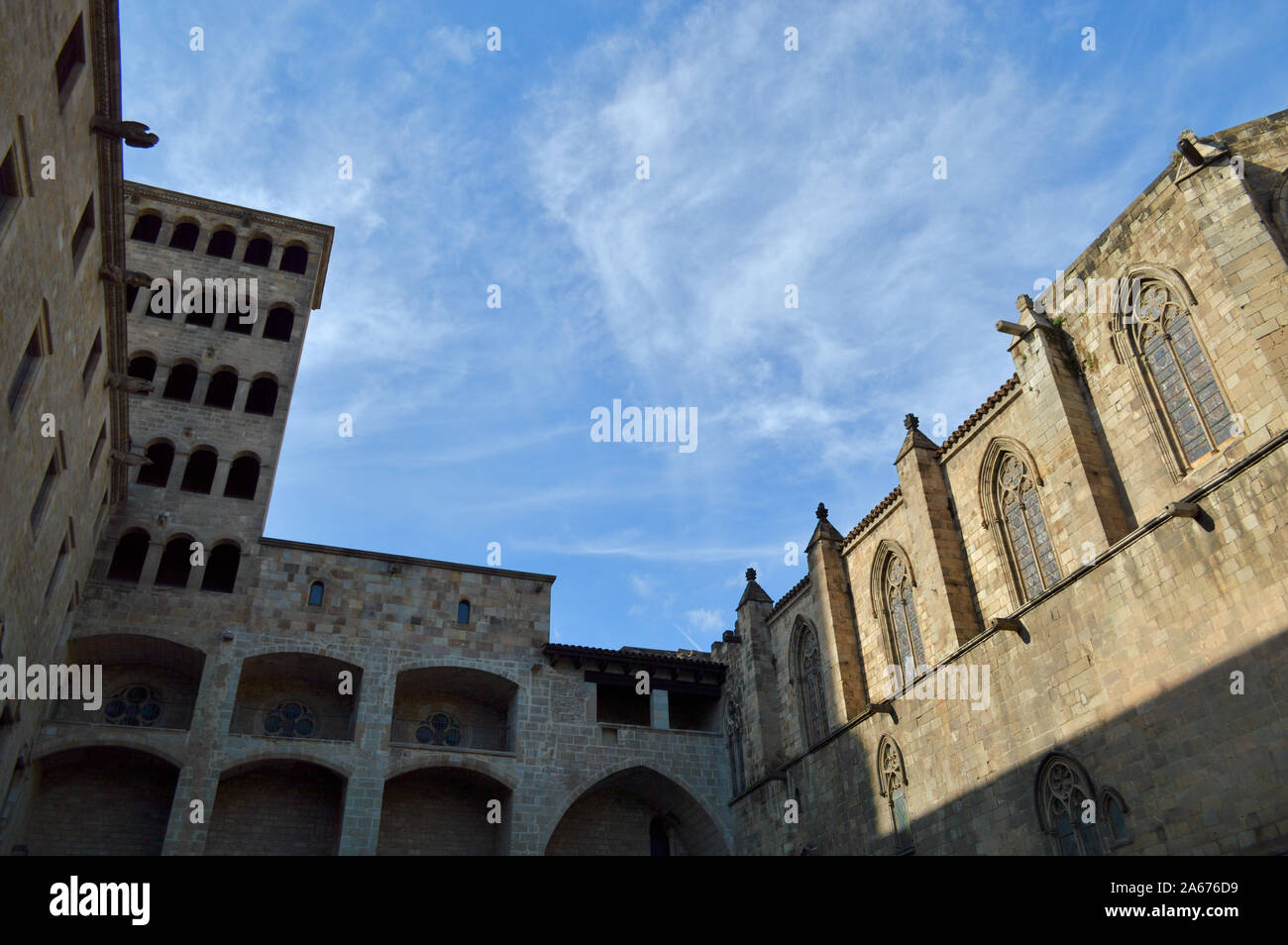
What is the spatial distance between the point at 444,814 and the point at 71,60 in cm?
1873

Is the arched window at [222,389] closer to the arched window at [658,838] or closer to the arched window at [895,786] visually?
the arched window at [658,838]

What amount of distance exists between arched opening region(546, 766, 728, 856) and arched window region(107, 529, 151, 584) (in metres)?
12.7

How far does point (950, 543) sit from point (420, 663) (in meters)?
14.1

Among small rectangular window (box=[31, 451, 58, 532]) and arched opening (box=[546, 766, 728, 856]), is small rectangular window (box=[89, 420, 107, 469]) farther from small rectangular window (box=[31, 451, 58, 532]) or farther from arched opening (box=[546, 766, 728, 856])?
arched opening (box=[546, 766, 728, 856])

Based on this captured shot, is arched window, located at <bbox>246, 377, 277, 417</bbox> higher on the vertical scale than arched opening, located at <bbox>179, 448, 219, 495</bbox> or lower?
higher

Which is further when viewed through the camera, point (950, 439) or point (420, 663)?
point (420, 663)

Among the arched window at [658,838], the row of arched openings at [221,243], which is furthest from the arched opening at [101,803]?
the row of arched openings at [221,243]

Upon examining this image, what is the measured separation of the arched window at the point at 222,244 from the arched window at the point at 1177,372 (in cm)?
2659

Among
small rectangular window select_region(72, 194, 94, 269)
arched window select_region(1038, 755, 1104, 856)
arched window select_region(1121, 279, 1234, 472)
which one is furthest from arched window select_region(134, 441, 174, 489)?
arched window select_region(1121, 279, 1234, 472)

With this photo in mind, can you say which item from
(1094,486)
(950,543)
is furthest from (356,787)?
(1094,486)

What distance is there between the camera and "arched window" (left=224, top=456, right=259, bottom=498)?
25.8 meters
